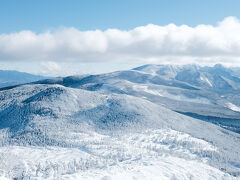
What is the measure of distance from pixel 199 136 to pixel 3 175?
2861 cm

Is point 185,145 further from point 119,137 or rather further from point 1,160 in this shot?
point 1,160

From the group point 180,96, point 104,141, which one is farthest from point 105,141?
point 180,96

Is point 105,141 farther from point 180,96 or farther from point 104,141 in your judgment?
point 180,96

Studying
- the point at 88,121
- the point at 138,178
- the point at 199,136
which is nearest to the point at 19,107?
the point at 88,121

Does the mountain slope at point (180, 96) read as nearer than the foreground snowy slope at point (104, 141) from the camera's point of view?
No

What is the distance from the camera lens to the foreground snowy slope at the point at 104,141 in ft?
82.8

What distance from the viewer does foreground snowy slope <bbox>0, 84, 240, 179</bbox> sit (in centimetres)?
2523

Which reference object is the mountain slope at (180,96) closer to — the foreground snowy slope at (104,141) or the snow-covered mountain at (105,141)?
the snow-covered mountain at (105,141)

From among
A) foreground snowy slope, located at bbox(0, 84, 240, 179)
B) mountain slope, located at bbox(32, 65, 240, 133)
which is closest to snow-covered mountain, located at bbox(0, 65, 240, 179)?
foreground snowy slope, located at bbox(0, 84, 240, 179)

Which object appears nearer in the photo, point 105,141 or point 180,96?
point 105,141

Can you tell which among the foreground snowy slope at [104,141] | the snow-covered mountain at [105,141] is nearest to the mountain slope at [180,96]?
the snow-covered mountain at [105,141]

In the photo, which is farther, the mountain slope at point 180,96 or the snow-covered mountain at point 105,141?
the mountain slope at point 180,96

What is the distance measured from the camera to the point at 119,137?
3478 centimetres

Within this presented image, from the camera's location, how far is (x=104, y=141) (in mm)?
32844
